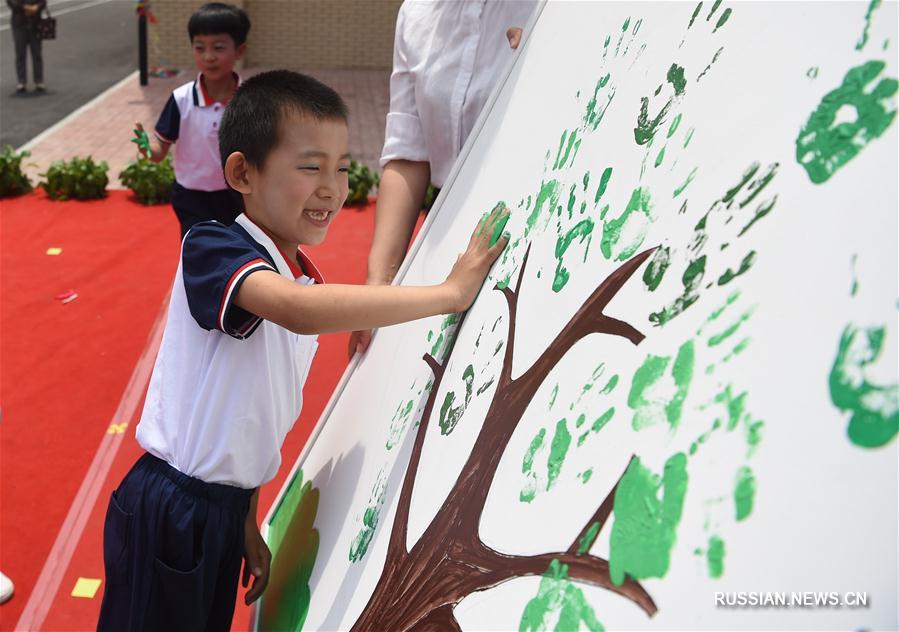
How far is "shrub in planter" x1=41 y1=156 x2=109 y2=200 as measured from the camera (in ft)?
16.0

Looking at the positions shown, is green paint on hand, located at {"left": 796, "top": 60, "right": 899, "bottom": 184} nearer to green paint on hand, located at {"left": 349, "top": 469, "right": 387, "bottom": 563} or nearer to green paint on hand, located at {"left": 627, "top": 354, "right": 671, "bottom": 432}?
green paint on hand, located at {"left": 627, "top": 354, "right": 671, "bottom": 432}

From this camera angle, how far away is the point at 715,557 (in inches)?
18.4

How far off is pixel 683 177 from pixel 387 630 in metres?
0.53

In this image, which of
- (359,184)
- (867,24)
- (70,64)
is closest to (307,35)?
(70,64)

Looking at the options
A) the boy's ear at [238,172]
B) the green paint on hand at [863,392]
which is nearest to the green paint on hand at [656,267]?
the green paint on hand at [863,392]

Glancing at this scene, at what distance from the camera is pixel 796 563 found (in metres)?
0.44

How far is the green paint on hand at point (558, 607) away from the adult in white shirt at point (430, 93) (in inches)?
38.8

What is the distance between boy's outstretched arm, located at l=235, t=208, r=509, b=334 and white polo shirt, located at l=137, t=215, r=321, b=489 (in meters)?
0.05

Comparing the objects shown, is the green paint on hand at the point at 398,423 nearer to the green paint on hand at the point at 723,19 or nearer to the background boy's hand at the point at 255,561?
the background boy's hand at the point at 255,561

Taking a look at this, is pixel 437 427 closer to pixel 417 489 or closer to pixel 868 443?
pixel 417 489

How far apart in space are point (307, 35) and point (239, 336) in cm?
890

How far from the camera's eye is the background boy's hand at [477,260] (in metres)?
1.08

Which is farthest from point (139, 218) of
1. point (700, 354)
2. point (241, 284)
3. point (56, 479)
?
point (700, 354)

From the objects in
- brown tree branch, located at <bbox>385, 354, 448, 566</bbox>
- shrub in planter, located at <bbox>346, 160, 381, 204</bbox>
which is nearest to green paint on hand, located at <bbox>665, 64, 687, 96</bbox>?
brown tree branch, located at <bbox>385, 354, 448, 566</bbox>
